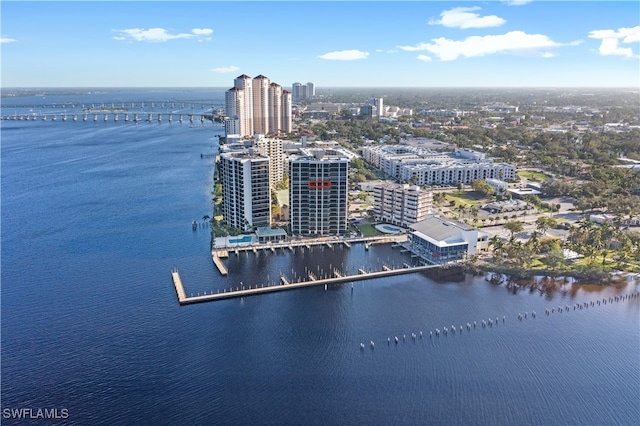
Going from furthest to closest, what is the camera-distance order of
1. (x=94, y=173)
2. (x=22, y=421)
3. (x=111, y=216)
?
(x=94, y=173)
(x=111, y=216)
(x=22, y=421)

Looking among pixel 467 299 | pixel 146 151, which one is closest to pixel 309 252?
pixel 467 299

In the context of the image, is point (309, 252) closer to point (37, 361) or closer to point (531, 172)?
point (37, 361)

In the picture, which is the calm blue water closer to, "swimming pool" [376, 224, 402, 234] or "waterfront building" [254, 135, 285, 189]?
"swimming pool" [376, 224, 402, 234]

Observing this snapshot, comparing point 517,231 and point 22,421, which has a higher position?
point 517,231

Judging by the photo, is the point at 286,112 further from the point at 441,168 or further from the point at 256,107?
the point at 441,168

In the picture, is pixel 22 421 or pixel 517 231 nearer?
pixel 22 421
